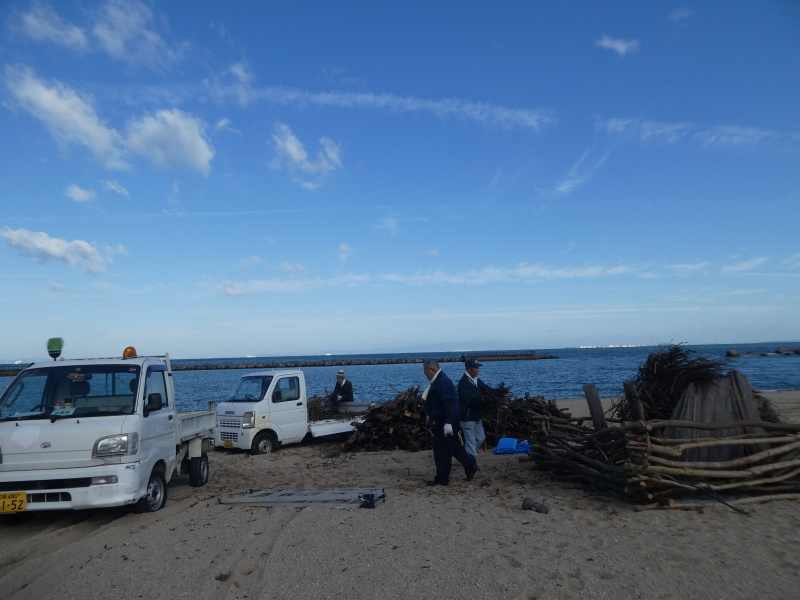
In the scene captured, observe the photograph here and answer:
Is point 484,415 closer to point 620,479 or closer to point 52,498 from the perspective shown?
point 620,479

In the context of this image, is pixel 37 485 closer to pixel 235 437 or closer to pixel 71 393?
pixel 71 393

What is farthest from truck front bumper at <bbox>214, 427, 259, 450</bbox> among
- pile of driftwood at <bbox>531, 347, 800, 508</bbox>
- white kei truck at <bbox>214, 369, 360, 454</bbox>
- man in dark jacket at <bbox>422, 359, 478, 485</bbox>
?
pile of driftwood at <bbox>531, 347, 800, 508</bbox>

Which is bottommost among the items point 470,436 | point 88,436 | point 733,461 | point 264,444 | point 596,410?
point 264,444

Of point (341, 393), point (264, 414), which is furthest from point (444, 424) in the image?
point (341, 393)

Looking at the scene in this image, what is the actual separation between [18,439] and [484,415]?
949 cm

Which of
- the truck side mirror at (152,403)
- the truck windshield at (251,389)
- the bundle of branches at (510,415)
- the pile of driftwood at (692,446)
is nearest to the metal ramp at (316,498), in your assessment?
the truck side mirror at (152,403)

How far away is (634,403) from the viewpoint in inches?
321

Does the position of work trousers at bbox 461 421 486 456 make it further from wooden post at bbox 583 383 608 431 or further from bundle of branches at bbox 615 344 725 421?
bundle of branches at bbox 615 344 725 421

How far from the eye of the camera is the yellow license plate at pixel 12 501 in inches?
255

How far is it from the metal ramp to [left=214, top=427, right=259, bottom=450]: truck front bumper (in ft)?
14.9

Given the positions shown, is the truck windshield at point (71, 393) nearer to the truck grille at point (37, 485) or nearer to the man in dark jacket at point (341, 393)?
the truck grille at point (37, 485)

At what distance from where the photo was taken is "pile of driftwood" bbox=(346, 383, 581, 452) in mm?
13500

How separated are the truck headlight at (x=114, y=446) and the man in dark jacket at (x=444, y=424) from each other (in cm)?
430

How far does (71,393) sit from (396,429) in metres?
7.75
